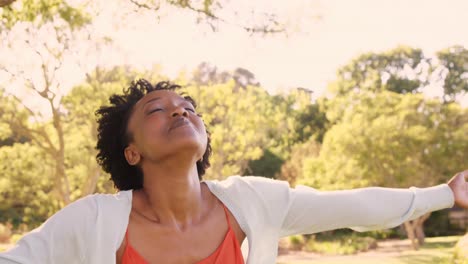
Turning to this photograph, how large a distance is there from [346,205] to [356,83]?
2818cm

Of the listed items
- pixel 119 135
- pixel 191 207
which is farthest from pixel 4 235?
pixel 191 207

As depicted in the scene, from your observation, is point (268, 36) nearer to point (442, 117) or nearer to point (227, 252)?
point (227, 252)

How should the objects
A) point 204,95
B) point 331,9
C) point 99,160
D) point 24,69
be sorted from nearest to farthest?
point 99,160, point 331,9, point 24,69, point 204,95

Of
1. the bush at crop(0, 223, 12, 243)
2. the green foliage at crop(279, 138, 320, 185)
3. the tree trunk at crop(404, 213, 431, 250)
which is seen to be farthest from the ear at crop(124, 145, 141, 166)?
the green foliage at crop(279, 138, 320, 185)

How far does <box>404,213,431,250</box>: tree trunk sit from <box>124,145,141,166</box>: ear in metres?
15.8

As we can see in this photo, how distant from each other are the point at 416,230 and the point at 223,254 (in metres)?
17.1

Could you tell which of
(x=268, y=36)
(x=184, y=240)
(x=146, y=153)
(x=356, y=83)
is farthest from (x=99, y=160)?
(x=356, y=83)

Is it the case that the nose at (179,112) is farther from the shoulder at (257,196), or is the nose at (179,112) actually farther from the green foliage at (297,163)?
the green foliage at (297,163)

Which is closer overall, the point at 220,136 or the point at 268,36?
the point at 268,36

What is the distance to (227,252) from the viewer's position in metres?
2.16

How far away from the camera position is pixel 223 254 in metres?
2.15

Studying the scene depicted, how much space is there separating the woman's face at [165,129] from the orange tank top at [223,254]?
29cm

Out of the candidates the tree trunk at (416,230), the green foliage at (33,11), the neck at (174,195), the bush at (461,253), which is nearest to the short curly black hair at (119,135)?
the neck at (174,195)

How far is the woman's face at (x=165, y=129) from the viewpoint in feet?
6.95
